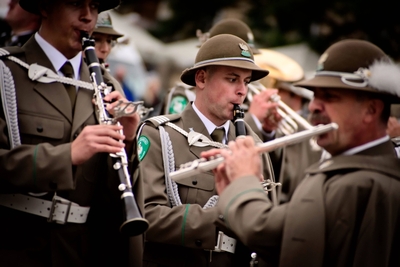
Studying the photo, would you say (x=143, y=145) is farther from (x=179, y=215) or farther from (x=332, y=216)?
(x=332, y=216)

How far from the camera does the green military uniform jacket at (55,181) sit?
421 cm

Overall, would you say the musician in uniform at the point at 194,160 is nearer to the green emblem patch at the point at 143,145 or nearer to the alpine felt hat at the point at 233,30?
the green emblem patch at the point at 143,145

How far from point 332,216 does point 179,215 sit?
1.59 metres

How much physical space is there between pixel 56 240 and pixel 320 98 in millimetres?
1859

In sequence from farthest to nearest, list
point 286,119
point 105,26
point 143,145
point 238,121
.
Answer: point 286,119 → point 105,26 → point 238,121 → point 143,145

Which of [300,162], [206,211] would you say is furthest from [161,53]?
[206,211]

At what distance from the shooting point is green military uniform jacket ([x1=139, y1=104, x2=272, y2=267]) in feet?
16.3

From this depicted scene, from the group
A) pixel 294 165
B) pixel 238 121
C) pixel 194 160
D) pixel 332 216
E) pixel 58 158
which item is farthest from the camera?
pixel 294 165

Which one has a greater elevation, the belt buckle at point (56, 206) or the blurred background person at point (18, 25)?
the blurred background person at point (18, 25)

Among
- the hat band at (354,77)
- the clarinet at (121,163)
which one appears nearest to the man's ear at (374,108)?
the hat band at (354,77)

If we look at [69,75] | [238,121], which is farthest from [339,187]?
[69,75]

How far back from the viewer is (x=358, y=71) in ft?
12.8

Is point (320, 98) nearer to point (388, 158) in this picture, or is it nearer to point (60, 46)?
point (388, 158)

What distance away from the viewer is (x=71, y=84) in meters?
4.68
